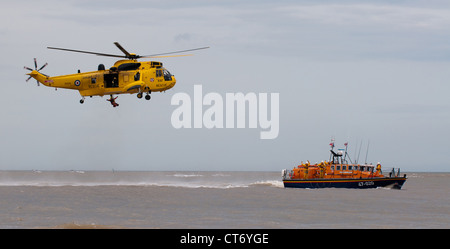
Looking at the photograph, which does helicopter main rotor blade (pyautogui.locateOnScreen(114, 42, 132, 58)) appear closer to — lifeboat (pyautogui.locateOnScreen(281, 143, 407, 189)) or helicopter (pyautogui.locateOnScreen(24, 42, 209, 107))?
helicopter (pyautogui.locateOnScreen(24, 42, 209, 107))

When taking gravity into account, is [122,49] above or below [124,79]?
above

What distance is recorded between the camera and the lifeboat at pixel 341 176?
69438 mm

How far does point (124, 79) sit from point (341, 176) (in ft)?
113

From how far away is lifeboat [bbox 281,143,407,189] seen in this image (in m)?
69.4

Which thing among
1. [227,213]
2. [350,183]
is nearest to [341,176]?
[350,183]

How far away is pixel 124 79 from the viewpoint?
42031 millimetres

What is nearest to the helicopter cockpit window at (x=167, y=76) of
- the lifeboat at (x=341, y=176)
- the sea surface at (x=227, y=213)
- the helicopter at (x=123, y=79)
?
the helicopter at (x=123, y=79)

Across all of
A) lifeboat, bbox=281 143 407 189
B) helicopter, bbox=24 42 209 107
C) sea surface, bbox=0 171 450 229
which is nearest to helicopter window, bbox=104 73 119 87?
helicopter, bbox=24 42 209 107

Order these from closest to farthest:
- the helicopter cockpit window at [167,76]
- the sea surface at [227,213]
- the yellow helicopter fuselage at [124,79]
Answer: the sea surface at [227,213] → the yellow helicopter fuselage at [124,79] → the helicopter cockpit window at [167,76]

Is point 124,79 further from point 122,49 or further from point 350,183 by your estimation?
point 350,183

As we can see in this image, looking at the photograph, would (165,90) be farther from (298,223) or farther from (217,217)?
(298,223)

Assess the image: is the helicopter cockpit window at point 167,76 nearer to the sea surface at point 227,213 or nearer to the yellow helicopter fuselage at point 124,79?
the yellow helicopter fuselage at point 124,79

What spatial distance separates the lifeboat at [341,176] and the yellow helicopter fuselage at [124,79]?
32289mm
